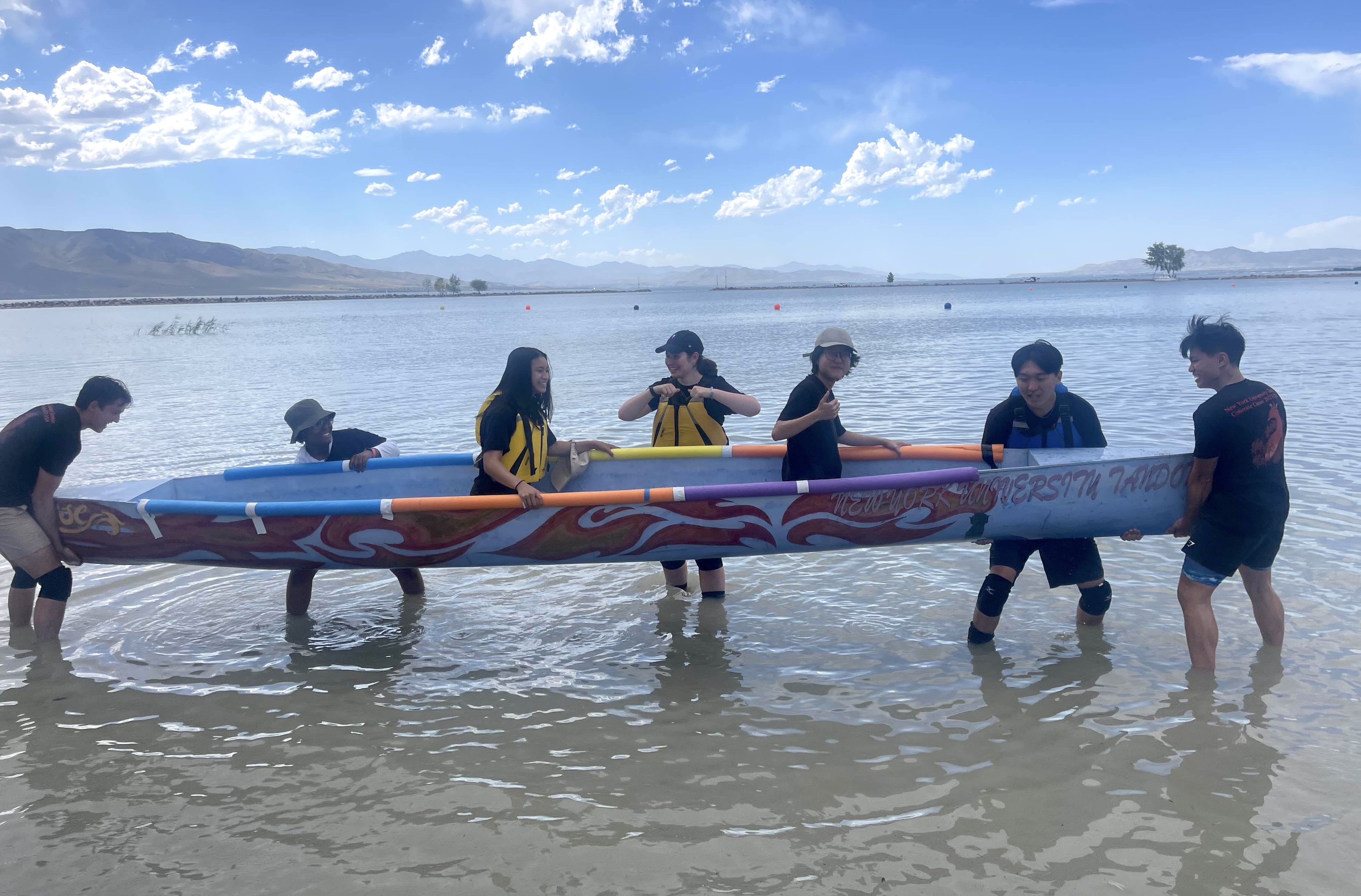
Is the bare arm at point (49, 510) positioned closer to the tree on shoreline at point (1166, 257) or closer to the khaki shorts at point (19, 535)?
the khaki shorts at point (19, 535)

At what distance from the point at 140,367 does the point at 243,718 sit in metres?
24.2

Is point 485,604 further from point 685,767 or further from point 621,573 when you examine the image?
point 685,767

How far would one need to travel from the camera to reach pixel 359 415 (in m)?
15.0

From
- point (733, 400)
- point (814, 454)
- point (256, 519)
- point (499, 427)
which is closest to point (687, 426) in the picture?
point (733, 400)

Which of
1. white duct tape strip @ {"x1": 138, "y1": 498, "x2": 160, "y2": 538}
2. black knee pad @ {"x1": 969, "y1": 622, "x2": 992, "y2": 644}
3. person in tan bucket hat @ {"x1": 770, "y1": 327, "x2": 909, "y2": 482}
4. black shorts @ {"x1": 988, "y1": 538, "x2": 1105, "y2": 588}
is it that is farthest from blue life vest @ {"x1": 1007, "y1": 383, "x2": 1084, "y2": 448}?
white duct tape strip @ {"x1": 138, "y1": 498, "x2": 160, "y2": 538}

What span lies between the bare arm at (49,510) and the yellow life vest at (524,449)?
93.5 inches

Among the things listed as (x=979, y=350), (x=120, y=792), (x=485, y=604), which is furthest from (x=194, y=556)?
(x=979, y=350)

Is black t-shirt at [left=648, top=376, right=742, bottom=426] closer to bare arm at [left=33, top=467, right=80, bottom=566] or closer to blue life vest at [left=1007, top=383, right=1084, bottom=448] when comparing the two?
blue life vest at [left=1007, top=383, right=1084, bottom=448]

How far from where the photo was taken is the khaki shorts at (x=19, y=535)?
15.7 feet

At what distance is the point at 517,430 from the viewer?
4828 millimetres

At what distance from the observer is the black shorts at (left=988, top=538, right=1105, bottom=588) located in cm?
461

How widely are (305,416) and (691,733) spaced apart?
3.30m

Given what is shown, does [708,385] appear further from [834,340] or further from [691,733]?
[691,733]

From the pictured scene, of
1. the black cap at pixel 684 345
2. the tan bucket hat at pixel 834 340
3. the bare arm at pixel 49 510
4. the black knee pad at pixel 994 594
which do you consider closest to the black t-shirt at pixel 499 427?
the black cap at pixel 684 345
